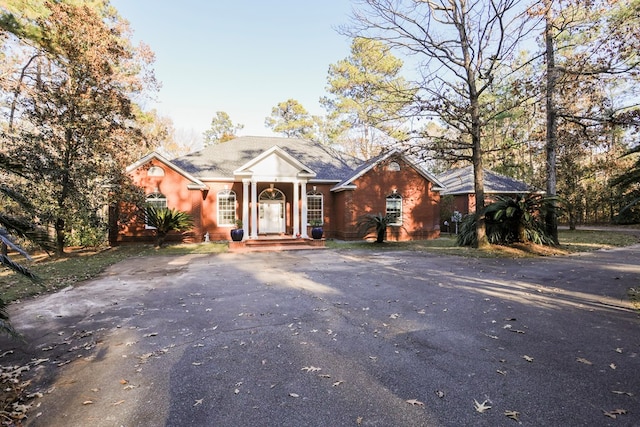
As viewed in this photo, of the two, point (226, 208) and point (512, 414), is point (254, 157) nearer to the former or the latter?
point (226, 208)

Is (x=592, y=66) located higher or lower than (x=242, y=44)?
lower

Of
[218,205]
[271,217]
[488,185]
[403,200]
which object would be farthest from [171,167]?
[488,185]

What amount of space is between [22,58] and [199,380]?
22523 mm

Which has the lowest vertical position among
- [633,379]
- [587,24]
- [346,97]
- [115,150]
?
[633,379]

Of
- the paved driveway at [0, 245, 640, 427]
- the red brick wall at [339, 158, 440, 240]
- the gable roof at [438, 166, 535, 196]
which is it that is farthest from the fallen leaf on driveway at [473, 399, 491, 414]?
the gable roof at [438, 166, 535, 196]

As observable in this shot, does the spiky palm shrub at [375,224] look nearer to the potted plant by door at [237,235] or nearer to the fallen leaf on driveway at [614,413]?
the potted plant by door at [237,235]

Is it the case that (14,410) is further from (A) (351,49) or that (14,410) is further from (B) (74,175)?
(A) (351,49)

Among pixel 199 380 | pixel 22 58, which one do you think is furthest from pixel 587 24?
pixel 22 58

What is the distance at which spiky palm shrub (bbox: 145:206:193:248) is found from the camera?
49.3ft

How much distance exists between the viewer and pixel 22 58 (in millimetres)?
17141

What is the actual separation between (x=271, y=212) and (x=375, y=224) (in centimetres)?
650

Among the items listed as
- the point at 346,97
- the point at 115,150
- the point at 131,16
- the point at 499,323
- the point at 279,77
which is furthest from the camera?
the point at 346,97

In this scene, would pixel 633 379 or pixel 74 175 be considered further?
pixel 74 175

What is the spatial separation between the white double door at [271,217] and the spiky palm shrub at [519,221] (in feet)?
35.1
